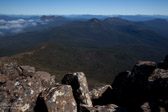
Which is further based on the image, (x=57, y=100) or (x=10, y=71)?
(x=10, y=71)

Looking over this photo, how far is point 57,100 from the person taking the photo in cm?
1070

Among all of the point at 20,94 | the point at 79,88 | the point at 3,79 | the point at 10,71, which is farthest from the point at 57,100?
the point at 10,71

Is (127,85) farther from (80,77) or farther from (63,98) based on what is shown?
(63,98)

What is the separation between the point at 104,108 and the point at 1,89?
24.8 ft

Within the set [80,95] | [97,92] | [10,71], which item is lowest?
[97,92]

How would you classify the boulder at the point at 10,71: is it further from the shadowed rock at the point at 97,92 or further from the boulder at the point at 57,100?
the shadowed rock at the point at 97,92

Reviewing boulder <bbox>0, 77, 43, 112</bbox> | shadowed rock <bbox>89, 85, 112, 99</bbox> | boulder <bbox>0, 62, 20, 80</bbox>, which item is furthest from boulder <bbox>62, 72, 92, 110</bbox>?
boulder <bbox>0, 62, 20, 80</bbox>

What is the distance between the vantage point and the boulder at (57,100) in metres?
10.3

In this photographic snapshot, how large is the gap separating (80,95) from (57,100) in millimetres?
2099

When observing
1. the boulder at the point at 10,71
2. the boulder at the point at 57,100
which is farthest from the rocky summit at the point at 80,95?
the boulder at the point at 10,71

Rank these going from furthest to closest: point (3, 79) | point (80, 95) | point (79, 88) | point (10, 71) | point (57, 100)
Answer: point (10, 71) → point (3, 79) → point (79, 88) → point (80, 95) → point (57, 100)

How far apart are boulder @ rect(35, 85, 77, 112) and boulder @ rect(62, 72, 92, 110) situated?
73 cm

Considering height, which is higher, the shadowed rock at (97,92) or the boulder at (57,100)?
the boulder at (57,100)

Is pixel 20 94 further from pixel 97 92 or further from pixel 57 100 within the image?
pixel 97 92
